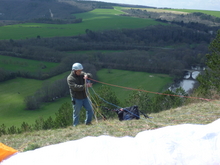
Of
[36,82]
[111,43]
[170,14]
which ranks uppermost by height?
[170,14]

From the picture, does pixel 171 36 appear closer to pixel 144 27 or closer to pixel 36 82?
pixel 144 27

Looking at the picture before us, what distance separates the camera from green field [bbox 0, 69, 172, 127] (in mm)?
44625

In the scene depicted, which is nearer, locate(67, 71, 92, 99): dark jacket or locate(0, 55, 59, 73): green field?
locate(67, 71, 92, 99): dark jacket

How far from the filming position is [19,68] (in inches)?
2586

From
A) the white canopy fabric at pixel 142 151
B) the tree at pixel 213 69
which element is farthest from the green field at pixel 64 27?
the white canopy fabric at pixel 142 151

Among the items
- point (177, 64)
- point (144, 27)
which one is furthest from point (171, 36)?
point (177, 64)

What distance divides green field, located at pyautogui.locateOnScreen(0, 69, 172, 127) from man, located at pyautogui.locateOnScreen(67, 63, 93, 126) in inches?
1368

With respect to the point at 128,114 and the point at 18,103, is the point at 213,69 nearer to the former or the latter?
the point at 128,114

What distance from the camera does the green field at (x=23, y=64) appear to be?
2621 inches

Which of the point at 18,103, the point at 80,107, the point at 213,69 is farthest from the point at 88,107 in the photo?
the point at 18,103

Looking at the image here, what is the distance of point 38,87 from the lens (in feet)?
192

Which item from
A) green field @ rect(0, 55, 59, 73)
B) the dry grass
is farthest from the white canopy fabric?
green field @ rect(0, 55, 59, 73)

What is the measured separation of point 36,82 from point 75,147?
60.8m

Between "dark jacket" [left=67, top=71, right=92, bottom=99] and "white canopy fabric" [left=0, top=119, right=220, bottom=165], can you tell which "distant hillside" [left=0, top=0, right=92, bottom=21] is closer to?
"dark jacket" [left=67, top=71, right=92, bottom=99]
